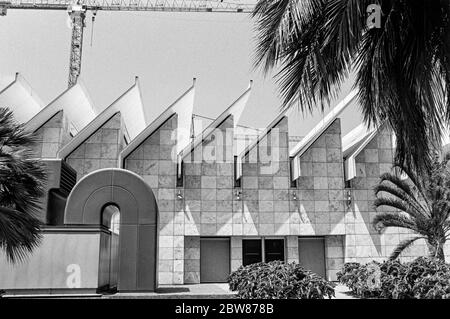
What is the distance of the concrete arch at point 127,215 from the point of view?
17641 mm

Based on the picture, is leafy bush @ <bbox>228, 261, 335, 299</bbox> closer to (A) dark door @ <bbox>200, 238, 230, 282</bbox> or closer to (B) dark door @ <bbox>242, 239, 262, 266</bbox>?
(A) dark door @ <bbox>200, 238, 230, 282</bbox>

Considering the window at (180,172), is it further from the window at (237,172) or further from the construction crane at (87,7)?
the construction crane at (87,7)

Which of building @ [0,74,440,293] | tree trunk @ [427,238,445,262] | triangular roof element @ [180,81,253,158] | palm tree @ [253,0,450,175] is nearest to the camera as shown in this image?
palm tree @ [253,0,450,175]

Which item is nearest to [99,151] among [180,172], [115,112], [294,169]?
[115,112]

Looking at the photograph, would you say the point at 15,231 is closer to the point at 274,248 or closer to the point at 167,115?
the point at 167,115

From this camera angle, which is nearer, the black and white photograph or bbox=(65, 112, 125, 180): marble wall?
the black and white photograph

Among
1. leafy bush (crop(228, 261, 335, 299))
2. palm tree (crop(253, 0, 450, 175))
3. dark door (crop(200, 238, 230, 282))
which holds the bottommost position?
leafy bush (crop(228, 261, 335, 299))

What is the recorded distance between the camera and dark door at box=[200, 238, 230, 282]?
86.7 feet

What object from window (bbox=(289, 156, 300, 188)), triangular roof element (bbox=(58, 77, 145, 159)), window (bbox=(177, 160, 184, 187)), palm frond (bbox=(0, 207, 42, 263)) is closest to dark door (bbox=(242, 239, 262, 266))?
window (bbox=(289, 156, 300, 188))

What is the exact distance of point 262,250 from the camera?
2688cm

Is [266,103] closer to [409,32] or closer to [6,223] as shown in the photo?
[409,32]

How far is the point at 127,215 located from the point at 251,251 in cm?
1091

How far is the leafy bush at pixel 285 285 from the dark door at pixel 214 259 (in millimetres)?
12292

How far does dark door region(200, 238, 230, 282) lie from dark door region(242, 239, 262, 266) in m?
0.95
